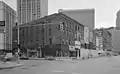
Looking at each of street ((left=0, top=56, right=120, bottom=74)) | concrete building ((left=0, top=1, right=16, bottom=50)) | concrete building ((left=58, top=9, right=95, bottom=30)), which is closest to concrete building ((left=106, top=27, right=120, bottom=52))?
concrete building ((left=58, top=9, right=95, bottom=30))

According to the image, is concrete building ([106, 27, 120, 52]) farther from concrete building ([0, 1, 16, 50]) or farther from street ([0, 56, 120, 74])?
street ([0, 56, 120, 74])

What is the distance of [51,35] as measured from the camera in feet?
185

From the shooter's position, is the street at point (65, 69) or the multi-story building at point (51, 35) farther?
the multi-story building at point (51, 35)

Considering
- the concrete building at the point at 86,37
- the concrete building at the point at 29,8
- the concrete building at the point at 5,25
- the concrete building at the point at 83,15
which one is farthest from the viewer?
the concrete building at the point at 83,15

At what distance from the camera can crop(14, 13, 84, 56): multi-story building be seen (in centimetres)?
5528

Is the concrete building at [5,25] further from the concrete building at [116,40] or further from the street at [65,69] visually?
the concrete building at [116,40]

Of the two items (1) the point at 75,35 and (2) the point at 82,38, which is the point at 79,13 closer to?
(2) the point at 82,38

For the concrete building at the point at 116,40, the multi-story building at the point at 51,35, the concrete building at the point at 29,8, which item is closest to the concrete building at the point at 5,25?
the concrete building at the point at 29,8

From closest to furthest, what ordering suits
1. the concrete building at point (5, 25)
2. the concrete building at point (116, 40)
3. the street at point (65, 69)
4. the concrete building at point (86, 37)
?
the street at point (65, 69) → the concrete building at point (5, 25) → the concrete building at point (86, 37) → the concrete building at point (116, 40)

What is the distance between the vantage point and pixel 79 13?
113 meters

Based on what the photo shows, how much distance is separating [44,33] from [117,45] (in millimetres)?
131855

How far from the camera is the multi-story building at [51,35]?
181 ft

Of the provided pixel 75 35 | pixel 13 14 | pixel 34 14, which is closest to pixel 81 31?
pixel 75 35

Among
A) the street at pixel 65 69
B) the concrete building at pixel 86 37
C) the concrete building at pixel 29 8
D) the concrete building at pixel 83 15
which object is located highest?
the concrete building at pixel 83 15
